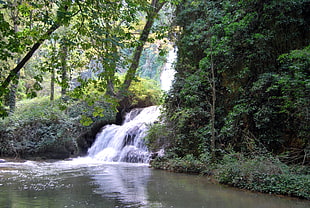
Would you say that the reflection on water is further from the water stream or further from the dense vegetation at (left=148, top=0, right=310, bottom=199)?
the dense vegetation at (left=148, top=0, right=310, bottom=199)

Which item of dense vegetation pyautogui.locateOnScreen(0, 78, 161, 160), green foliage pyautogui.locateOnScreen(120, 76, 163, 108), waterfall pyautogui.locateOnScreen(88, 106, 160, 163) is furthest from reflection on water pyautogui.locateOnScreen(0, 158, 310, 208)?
green foliage pyautogui.locateOnScreen(120, 76, 163, 108)

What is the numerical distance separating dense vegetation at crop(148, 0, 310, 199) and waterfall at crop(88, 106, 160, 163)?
209 cm

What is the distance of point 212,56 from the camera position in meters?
11.6

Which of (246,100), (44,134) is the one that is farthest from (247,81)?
(44,134)

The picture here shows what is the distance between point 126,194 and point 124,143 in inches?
368

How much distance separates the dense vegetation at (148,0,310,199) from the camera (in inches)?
317

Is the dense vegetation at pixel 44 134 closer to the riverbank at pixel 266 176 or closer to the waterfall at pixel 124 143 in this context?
the waterfall at pixel 124 143

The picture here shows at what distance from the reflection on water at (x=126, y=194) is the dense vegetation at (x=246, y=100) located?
0.74 m

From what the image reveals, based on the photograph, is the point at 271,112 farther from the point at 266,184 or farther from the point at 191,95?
the point at 191,95

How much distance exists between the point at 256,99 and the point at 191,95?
124 inches

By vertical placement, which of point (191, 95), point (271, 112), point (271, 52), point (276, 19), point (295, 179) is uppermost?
point (276, 19)

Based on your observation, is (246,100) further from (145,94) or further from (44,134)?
(145,94)

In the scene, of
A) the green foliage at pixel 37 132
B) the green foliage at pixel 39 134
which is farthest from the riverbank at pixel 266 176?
the green foliage at pixel 37 132

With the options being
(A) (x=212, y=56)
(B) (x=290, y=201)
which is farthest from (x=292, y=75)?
(B) (x=290, y=201)
